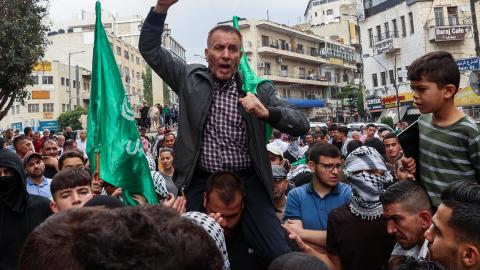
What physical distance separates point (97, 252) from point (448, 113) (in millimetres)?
2551

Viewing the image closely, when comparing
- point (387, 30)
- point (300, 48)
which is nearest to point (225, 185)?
point (387, 30)

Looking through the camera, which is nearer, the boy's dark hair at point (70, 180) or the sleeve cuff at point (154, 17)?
the sleeve cuff at point (154, 17)

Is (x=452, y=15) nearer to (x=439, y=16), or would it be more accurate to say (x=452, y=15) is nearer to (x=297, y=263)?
(x=439, y=16)

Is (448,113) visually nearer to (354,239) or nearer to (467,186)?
(467,186)

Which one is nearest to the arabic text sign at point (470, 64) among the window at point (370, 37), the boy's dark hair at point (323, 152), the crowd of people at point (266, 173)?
the boy's dark hair at point (323, 152)

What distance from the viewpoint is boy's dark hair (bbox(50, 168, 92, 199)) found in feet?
13.3

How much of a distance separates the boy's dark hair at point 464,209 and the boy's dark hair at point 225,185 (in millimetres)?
1249

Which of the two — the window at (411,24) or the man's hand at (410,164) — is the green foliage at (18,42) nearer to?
the man's hand at (410,164)

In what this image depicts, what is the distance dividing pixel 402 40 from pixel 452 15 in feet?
13.3

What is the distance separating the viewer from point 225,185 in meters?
3.18

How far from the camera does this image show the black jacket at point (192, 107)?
3246mm

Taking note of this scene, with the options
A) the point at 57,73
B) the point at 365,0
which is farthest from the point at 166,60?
the point at 57,73

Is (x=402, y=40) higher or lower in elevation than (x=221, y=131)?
higher

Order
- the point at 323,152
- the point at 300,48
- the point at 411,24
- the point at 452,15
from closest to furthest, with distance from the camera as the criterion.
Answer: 1. the point at 323,152
2. the point at 452,15
3. the point at 411,24
4. the point at 300,48
